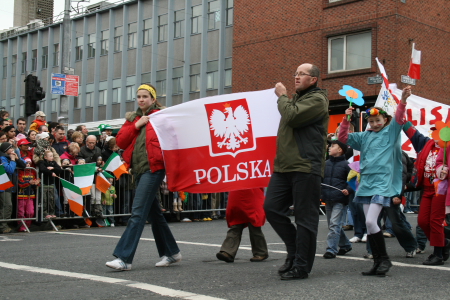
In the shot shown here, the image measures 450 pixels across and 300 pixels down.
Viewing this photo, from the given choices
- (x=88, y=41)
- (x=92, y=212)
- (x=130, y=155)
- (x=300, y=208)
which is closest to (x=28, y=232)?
(x=92, y=212)

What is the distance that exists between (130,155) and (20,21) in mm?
62247

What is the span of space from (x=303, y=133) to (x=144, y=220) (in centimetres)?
194

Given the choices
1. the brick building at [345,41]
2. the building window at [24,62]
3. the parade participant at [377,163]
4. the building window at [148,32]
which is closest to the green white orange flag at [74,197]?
the parade participant at [377,163]

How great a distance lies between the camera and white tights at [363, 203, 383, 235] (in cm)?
702

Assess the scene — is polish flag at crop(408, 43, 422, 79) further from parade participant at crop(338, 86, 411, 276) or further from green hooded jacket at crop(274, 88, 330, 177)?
green hooded jacket at crop(274, 88, 330, 177)

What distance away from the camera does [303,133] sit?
6.50 metres

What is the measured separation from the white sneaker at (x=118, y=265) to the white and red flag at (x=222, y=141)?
46.8 inches

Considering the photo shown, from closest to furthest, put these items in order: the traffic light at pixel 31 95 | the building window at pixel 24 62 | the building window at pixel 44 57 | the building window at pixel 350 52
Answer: the traffic light at pixel 31 95, the building window at pixel 350 52, the building window at pixel 44 57, the building window at pixel 24 62

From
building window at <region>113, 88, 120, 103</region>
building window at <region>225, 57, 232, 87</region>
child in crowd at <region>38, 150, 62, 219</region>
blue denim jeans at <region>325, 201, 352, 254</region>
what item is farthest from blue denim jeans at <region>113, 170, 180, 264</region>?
building window at <region>113, 88, 120, 103</region>

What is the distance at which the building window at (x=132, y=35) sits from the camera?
45219 mm

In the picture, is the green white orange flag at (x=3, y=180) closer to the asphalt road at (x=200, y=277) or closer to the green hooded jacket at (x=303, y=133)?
the asphalt road at (x=200, y=277)

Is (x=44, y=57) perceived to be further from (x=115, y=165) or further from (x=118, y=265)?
(x=118, y=265)

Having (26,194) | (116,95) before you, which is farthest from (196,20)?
(26,194)

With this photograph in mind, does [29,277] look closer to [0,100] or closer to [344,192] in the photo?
[344,192]
